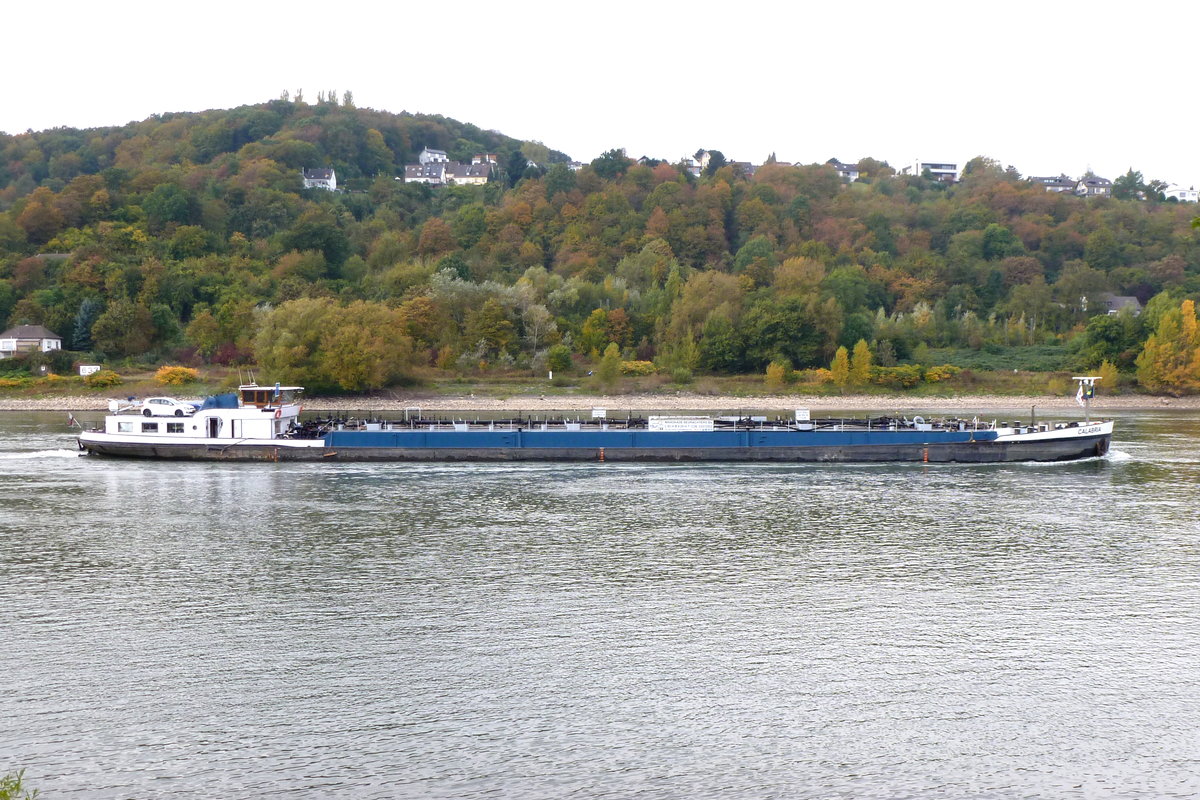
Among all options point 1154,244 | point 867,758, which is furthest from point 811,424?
point 1154,244

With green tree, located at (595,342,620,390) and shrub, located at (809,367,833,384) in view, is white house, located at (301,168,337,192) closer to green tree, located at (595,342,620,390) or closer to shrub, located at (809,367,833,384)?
green tree, located at (595,342,620,390)

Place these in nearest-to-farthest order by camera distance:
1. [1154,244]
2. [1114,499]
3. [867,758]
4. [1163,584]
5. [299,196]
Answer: [867,758], [1163,584], [1114,499], [1154,244], [299,196]

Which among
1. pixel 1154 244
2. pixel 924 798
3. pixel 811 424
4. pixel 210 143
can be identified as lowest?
pixel 924 798

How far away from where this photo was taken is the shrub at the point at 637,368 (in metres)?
104

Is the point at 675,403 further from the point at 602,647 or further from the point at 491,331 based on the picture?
the point at 602,647

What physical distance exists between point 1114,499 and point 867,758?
29.4 meters

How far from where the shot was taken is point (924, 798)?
57.0 ft

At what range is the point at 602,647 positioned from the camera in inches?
953

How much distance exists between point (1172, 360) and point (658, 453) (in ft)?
220

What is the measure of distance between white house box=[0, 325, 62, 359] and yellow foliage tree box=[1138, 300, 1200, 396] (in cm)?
10705

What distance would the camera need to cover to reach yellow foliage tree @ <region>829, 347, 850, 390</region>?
103125mm

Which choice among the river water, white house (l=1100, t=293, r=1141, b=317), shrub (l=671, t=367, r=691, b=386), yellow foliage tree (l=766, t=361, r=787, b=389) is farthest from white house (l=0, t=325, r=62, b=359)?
white house (l=1100, t=293, r=1141, b=317)

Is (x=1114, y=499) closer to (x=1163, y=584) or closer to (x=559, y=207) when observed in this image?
(x=1163, y=584)

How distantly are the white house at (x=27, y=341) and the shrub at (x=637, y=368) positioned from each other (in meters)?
57.8
